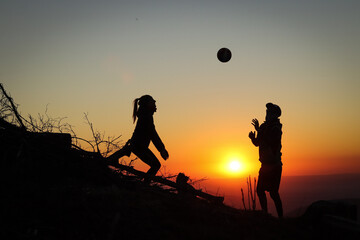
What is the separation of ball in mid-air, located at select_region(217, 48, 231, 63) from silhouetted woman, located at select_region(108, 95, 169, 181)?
582 cm

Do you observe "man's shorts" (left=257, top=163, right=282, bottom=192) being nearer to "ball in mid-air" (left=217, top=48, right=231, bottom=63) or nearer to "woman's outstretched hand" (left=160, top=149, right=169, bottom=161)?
"woman's outstretched hand" (left=160, top=149, right=169, bottom=161)

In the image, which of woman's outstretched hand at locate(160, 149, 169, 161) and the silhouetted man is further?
the silhouetted man

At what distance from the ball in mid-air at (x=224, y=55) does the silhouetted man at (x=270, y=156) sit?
4.86 metres

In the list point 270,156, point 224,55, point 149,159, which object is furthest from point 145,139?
point 224,55

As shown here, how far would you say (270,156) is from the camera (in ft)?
23.4

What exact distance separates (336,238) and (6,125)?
602 cm

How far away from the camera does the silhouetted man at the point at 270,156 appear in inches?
278

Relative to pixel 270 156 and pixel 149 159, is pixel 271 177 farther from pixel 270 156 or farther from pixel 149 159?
pixel 149 159

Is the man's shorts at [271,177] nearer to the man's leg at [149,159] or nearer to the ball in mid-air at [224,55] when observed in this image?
the man's leg at [149,159]

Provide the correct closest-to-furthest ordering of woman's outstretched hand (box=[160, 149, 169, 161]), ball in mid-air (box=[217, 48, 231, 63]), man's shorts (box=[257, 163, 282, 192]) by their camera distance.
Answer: woman's outstretched hand (box=[160, 149, 169, 161]), man's shorts (box=[257, 163, 282, 192]), ball in mid-air (box=[217, 48, 231, 63])

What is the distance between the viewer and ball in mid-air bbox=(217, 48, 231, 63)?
11.9m

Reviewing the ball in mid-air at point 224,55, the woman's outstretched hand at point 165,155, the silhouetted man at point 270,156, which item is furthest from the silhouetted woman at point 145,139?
the ball in mid-air at point 224,55

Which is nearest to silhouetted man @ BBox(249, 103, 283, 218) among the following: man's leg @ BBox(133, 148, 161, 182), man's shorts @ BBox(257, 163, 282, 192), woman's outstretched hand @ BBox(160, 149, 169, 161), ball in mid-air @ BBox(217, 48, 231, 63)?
man's shorts @ BBox(257, 163, 282, 192)

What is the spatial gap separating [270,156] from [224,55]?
605 cm
